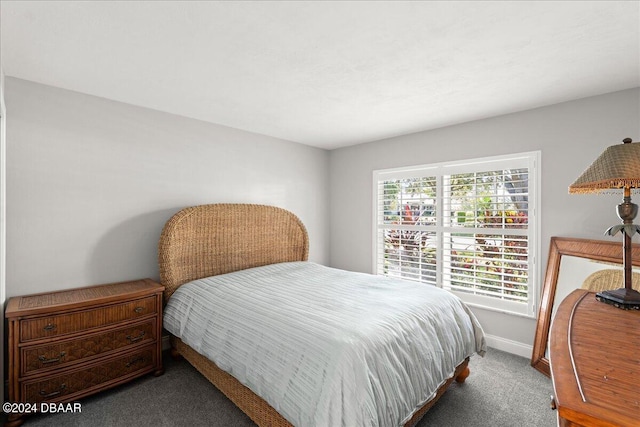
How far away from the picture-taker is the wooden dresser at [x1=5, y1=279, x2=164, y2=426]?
1849 mm

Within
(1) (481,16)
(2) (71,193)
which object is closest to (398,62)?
(1) (481,16)

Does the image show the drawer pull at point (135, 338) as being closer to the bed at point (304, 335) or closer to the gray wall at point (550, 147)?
the bed at point (304, 335)

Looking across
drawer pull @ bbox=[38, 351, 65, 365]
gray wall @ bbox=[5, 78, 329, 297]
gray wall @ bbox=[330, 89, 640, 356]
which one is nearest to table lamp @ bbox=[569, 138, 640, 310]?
gray wall @ bbox=[330, 89, 640, 356]

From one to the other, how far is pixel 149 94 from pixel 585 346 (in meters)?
3.06

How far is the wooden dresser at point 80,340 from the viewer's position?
1849mm

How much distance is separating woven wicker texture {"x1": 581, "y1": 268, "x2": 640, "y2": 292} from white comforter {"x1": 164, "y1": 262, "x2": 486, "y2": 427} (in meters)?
0.96

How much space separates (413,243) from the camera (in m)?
3.60

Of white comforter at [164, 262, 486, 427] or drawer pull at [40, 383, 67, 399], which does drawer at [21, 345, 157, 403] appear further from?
white comforter at [164, 262, 486, 427]

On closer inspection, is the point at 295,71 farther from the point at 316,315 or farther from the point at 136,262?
the point at 136,262

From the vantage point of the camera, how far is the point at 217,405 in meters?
2.08

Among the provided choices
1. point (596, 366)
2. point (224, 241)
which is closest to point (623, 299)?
point (596, 366)

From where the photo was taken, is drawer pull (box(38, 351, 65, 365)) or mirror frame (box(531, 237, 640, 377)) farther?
mirror frame (box(531, 237, 640, 377))

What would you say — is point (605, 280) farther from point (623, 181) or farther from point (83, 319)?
point (83, 319)

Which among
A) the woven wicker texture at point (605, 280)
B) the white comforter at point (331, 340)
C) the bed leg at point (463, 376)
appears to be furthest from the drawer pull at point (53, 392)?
the woven wicker texture at point (605, 280)
